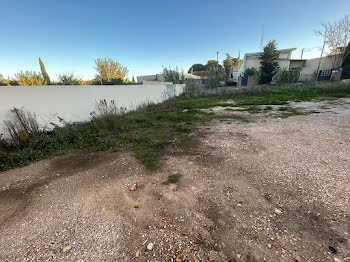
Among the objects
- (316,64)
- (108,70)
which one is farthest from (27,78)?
(316,64)

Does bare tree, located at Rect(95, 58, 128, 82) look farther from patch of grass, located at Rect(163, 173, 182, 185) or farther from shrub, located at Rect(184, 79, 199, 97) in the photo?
patch of grass, located at Rect(163, 173, 182, 185)

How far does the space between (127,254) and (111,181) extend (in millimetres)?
1177

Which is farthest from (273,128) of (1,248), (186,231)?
(1,248)

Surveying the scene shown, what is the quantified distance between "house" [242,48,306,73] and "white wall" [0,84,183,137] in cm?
2264

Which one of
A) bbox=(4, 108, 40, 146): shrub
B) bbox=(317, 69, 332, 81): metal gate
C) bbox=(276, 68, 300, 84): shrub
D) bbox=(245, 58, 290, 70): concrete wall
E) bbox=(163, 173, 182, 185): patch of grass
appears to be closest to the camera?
bbox=(163, 173, 182, 185): patch of grass

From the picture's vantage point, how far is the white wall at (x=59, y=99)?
379 centimetres

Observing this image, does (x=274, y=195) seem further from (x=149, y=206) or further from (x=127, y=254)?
(x=127, y=254)

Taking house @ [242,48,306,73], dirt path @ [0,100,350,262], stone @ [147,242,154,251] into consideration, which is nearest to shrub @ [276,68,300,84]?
house @ [242,48,306,73]

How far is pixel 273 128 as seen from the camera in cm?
434

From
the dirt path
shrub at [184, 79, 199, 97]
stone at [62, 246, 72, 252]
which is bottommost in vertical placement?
the dirt path

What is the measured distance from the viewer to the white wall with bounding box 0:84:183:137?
379 cm

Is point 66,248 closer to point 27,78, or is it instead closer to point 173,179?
point 173,179

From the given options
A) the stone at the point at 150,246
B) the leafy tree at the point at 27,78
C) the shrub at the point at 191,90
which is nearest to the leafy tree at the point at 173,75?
the shrub at the point at 191,90

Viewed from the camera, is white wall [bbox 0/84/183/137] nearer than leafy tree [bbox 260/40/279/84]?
Yes
